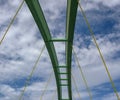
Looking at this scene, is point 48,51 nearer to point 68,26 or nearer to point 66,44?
point 66,44

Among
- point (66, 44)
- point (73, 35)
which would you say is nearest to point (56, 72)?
point (66, 44)

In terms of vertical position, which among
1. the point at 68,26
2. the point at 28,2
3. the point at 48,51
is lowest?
the point at 28,2

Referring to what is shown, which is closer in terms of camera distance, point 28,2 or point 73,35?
point 28,2

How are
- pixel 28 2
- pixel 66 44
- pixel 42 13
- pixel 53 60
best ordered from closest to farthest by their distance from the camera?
pixel 28 2 < pixel 42 13 < pixel 66 44 < pixel 53 60

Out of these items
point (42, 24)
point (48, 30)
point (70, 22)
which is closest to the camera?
point (70, 22)

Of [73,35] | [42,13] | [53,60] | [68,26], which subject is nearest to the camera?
[42,13]

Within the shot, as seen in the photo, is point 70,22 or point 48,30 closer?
point 70,22

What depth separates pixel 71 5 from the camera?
1470 cm

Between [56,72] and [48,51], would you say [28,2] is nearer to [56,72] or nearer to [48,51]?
[48,51]

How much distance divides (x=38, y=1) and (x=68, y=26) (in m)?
3.56

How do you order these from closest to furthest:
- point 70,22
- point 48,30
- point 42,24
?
point 70,22 < point 42,24 < point 48,30

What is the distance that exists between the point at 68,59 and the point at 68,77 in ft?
18.6

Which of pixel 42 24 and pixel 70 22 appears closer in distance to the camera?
pixel 70 22

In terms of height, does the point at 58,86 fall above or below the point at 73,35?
above
